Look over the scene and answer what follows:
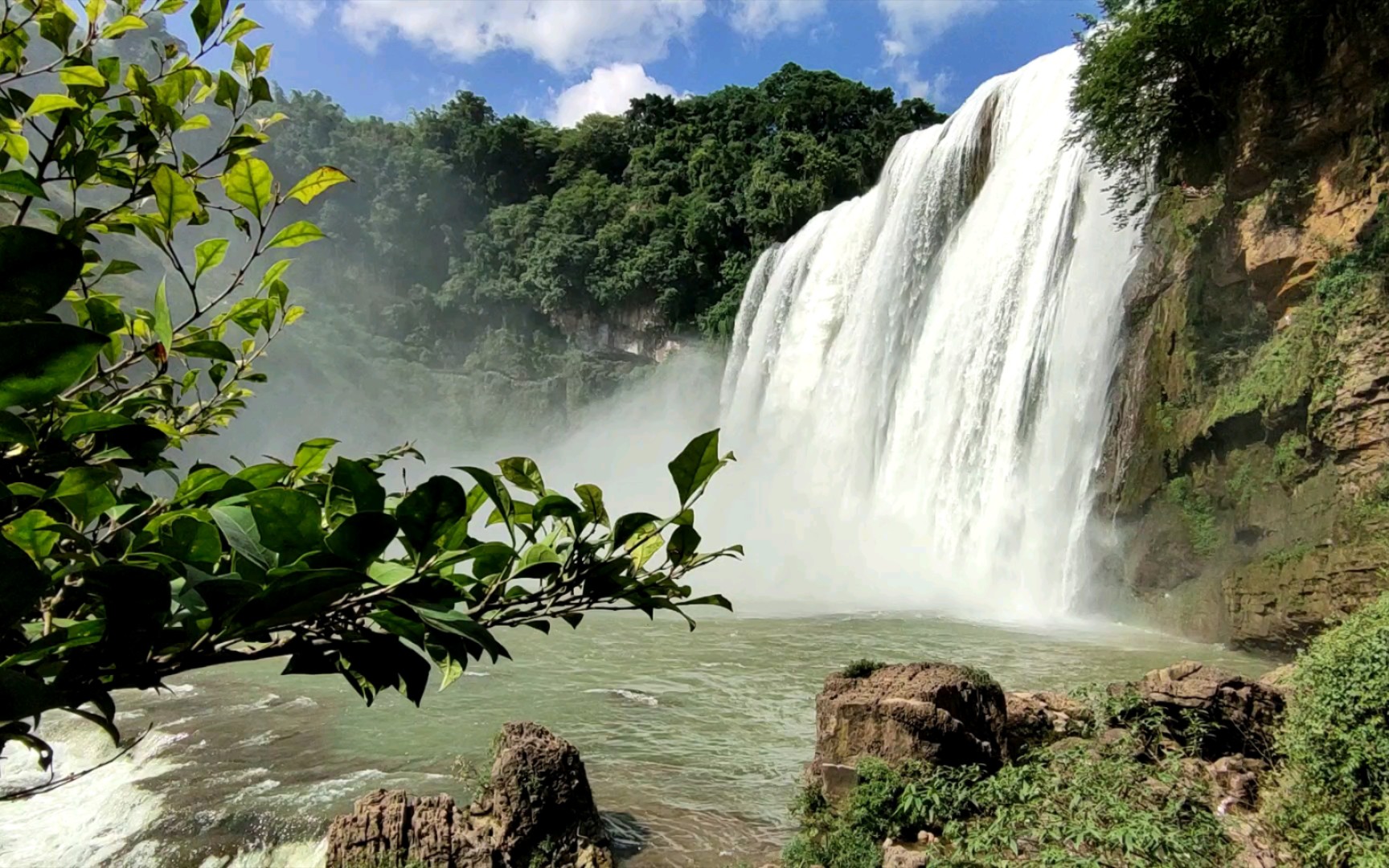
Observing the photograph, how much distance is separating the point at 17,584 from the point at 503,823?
4.34 metres

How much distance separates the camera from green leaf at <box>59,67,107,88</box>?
1024mm

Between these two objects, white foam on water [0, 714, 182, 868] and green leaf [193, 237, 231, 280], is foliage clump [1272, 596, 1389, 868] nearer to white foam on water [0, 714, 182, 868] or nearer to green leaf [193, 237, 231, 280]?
green leaf [193, 237, 231, 280]

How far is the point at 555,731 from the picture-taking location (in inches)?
270

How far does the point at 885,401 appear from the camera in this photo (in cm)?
1722

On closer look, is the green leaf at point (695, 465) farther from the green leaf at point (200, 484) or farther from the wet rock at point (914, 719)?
the wet rock at point (914, 719)

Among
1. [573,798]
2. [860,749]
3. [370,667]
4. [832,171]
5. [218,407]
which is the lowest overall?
[573,798]

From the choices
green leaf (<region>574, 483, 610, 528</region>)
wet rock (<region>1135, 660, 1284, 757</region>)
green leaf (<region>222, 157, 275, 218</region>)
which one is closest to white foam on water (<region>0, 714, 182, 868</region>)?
green leaf (<region>222, 157, 275, 218</region>)

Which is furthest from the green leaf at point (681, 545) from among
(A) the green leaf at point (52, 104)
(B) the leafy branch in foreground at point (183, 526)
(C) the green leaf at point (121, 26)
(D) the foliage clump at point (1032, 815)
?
(D) the foliage clump at point (1032, 815)

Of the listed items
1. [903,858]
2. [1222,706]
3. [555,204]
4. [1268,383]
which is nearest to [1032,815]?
[903,858]

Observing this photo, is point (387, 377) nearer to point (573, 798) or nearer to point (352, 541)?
point (573, 798)

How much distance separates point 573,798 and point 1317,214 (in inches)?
394

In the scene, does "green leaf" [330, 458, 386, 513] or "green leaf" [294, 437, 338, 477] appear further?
"green leaf" [294, 437, 338, 477]

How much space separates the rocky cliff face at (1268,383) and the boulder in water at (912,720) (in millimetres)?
4894

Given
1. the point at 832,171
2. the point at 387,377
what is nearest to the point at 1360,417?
the point at 832,171
